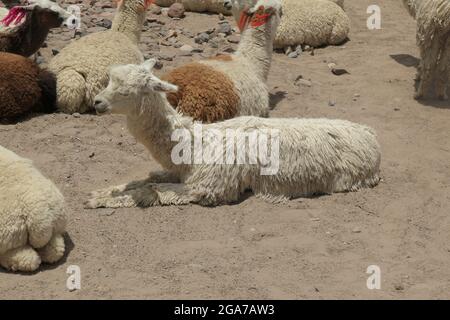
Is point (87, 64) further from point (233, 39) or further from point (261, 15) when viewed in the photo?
point (233, 39)

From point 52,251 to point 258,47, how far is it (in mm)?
4193

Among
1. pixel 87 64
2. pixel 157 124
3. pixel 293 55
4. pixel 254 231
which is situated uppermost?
pixel 157 124

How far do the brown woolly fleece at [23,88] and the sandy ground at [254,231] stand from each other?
0.17 m

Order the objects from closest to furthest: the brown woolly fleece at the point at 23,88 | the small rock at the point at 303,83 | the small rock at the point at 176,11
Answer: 1. the brown woolly fleece at the point at 23,88
2. the small rock at the point at 303,83
3. the small rock at the point at 176,11

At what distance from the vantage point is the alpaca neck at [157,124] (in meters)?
6.45

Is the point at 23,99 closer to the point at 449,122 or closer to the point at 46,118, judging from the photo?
the point at 46,118

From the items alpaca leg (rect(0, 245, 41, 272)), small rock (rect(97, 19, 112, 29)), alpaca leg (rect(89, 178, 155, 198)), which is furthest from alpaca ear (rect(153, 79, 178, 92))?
small rock (rect(97, 19, 112, 29))

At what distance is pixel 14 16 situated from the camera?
9.31 meters

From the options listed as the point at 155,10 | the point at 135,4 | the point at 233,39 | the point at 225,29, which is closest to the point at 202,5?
the point at 155,10

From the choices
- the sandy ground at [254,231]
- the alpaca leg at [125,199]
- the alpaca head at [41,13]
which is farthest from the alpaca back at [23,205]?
the alpaca head at [41,13]

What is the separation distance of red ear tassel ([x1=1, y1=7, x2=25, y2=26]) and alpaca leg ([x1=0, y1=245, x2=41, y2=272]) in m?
4.68

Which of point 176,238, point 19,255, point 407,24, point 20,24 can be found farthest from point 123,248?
point 407,24

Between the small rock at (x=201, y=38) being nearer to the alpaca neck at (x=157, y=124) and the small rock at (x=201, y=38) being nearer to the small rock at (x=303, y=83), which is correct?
the small rock at (x=303, y=83)

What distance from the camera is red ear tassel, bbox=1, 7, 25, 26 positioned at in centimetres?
930
